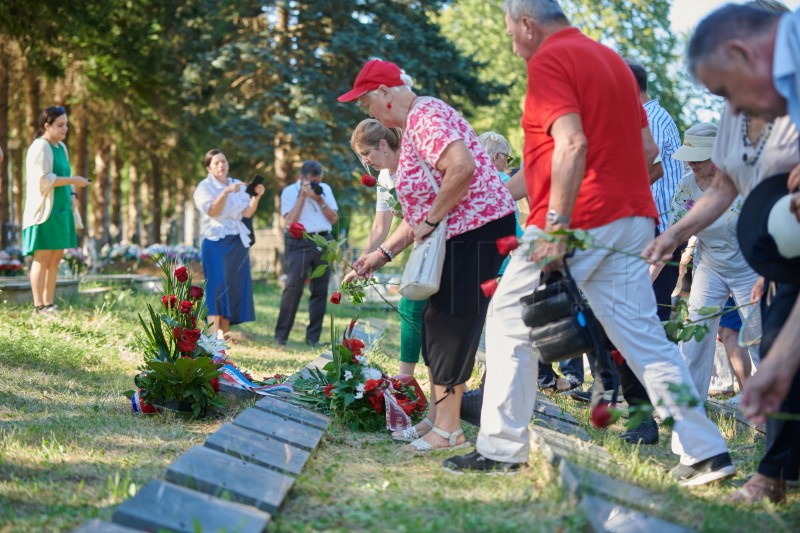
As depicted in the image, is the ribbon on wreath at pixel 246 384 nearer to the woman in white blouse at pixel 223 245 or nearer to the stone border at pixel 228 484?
the stone border at pixel 228 484

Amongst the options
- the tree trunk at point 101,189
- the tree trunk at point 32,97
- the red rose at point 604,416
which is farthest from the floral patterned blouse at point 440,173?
the tree trunk at point 101,189

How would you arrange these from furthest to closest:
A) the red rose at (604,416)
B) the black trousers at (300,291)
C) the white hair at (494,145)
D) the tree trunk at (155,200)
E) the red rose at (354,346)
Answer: the tree trunk at (155,200) → the black trousers at (300,291) → the white hair at (494,145) → the red rose at (354,346) → the red rose at (604,416)

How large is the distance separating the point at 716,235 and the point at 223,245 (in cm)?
531

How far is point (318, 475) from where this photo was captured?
4.00m

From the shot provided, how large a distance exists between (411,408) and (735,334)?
2.81m

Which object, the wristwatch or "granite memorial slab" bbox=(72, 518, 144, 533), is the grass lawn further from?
the wristwatch

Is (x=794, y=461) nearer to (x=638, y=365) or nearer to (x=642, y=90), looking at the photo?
(x=638, y=365)

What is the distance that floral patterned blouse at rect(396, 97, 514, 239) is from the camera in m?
4.40

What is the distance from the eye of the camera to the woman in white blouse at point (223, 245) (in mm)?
9375

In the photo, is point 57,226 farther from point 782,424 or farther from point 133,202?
point 133,202

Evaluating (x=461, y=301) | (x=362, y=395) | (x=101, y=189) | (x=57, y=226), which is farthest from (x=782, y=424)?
(x=101, y=189)

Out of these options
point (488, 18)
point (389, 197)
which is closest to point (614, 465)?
point (389, 197)

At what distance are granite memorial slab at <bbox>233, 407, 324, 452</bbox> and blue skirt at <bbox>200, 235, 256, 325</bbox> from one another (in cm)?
462

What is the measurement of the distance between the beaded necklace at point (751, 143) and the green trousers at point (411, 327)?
229 cm
